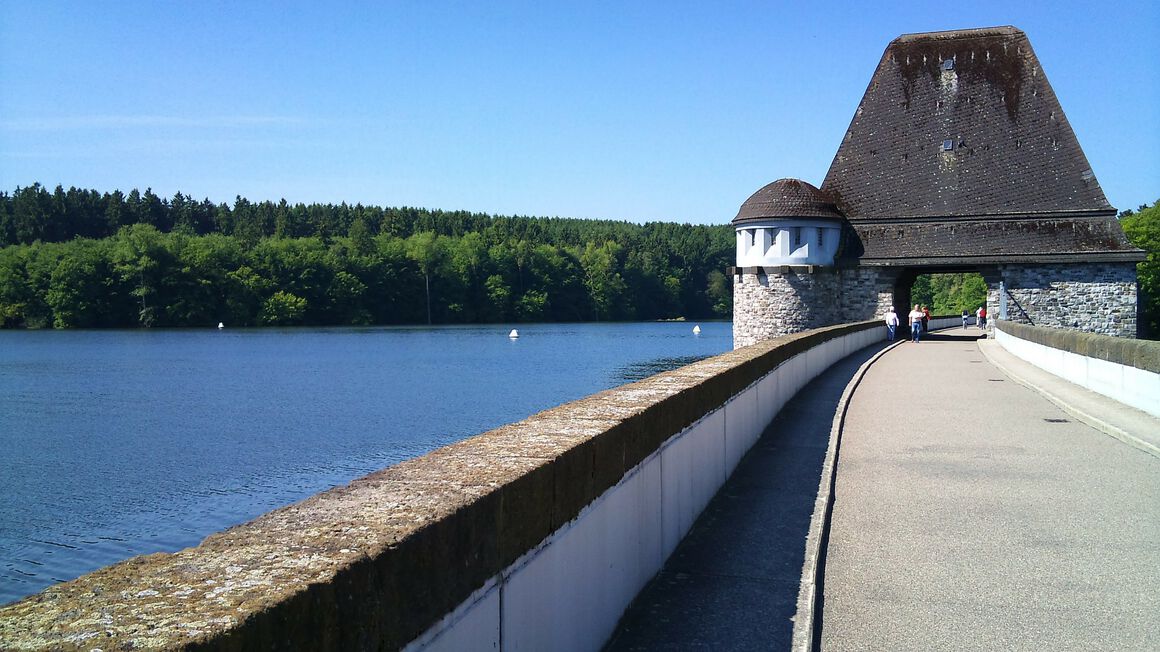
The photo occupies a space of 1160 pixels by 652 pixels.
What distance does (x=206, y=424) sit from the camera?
105 ft

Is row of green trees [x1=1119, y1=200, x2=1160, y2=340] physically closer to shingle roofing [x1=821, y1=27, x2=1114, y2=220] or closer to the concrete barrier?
shingle roofing [x1=821, y1=27, x2=1114, y2=220]

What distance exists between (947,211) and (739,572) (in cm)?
4728

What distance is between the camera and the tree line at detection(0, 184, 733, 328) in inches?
4247

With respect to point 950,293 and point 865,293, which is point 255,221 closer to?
point 950,293

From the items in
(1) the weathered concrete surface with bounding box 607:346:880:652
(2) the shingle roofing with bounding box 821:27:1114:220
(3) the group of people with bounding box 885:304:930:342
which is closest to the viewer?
(1) the weathered concrete surface with bounding box 607:346:880:652

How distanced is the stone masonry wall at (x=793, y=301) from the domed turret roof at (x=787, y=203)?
9.39 feet

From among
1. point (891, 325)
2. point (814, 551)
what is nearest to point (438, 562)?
point (814, 551)

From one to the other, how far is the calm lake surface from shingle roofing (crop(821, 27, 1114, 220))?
16682mm

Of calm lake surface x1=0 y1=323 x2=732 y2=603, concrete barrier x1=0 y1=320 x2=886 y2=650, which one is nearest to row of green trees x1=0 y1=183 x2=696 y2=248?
calm lake surface x1=0 y1=323 x2=732 y2=603

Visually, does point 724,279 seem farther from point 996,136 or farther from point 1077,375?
point 1077,375

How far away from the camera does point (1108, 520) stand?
751 cm

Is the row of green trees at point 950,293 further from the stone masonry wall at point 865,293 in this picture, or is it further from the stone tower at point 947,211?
the stone masonry wall at point 865,293

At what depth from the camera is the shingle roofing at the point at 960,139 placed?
4872 cm

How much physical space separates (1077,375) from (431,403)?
24454mm
